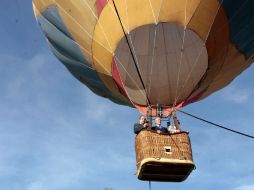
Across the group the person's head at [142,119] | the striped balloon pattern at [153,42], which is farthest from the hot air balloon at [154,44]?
the person's head at [142,119]

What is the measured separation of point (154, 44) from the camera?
1046 cm

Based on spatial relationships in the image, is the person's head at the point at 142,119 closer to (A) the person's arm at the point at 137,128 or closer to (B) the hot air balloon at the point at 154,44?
(B) the hot air balloon at the point at 154,44

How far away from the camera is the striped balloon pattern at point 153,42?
9570 mm

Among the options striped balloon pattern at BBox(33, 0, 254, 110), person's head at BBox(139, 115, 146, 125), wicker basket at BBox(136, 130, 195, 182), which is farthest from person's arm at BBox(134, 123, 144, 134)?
striped balloon pattern at BBox(33, 0, 254, 110)

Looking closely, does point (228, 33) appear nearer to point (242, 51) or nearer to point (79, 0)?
point (242, 51)

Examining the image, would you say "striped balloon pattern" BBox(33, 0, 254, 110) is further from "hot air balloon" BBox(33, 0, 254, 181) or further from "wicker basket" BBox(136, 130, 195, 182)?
"wicker basket" BBox(136, 130, 195, 182)

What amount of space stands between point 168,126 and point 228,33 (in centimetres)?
213

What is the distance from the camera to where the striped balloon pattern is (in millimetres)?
9570

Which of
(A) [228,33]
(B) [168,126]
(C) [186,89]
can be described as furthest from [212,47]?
(B) [168,126]

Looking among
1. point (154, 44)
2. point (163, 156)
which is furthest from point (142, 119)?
point (154, 44)

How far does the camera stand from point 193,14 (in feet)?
31.3

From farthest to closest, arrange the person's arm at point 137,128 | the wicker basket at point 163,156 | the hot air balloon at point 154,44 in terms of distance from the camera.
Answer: the hot air balloon at point 154,44, the person's arm at point 137,128, the wicker basket at point 163,156

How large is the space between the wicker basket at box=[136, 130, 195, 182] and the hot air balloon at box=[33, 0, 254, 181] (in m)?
0.04

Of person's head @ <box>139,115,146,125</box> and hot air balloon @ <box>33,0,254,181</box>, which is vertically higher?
hot air balloon @ <box>33,0,254,181</box>
